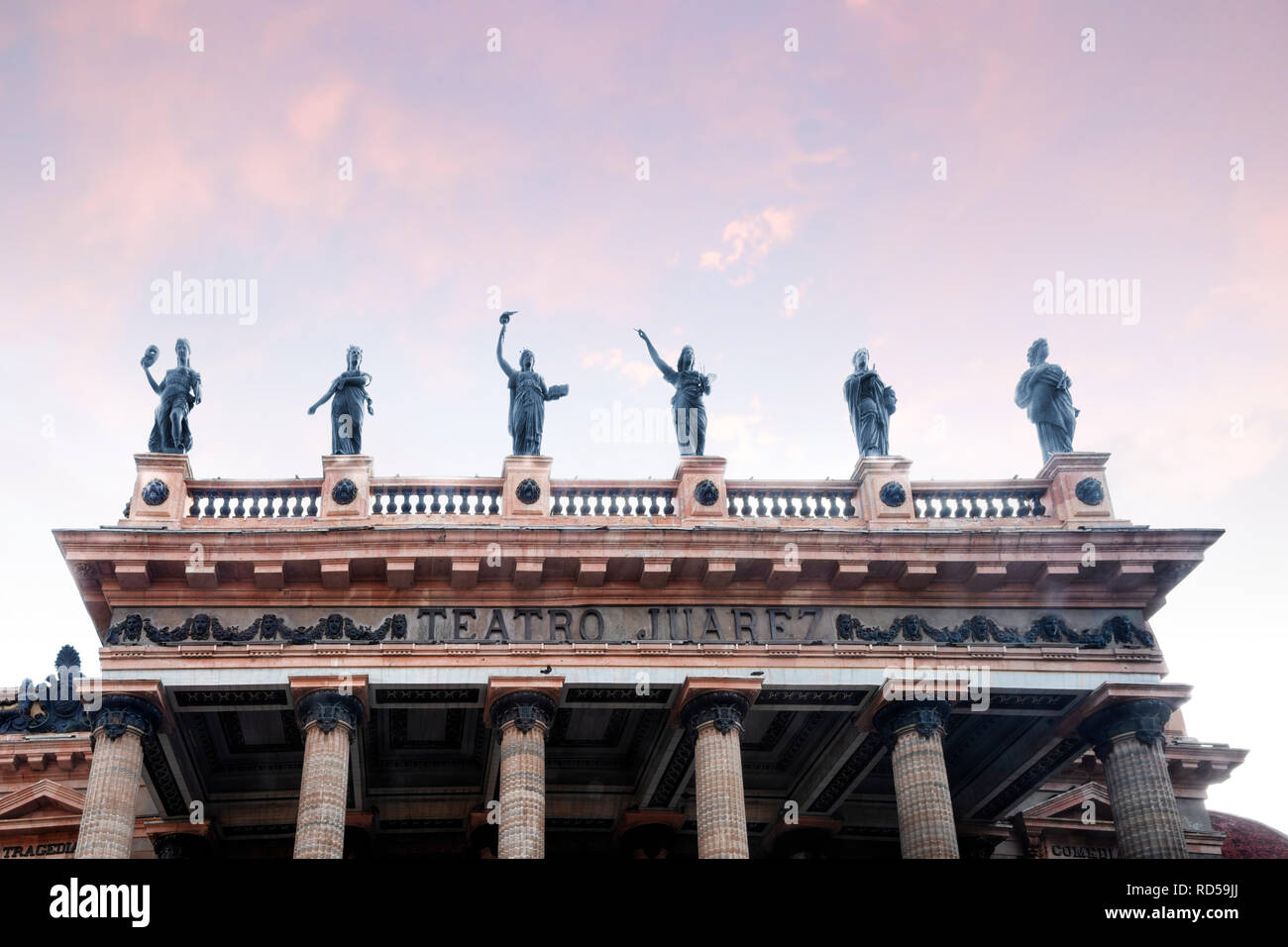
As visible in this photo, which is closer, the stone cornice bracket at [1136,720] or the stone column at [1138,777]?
the stone column at [1138,777]

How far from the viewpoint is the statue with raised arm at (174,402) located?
2638 centimetres

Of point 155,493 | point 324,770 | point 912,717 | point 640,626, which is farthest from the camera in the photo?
point 155,493

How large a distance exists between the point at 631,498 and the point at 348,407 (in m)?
5.55

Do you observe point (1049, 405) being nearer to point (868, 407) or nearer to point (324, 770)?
point (868, 407)

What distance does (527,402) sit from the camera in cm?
2733

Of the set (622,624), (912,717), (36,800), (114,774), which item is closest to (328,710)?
(114,774)

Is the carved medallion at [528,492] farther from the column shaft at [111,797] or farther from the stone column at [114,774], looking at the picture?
the column shaft at [111,797]

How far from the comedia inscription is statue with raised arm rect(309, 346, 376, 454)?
351 centimetres

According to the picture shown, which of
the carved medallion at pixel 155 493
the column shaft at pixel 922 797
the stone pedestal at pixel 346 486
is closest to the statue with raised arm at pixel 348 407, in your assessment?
the stone pedestal at pixel 346 486

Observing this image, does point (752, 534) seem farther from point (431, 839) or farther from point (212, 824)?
point (212, 824)

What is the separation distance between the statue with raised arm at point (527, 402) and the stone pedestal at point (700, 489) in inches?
108

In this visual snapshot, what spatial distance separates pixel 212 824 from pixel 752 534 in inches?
470
